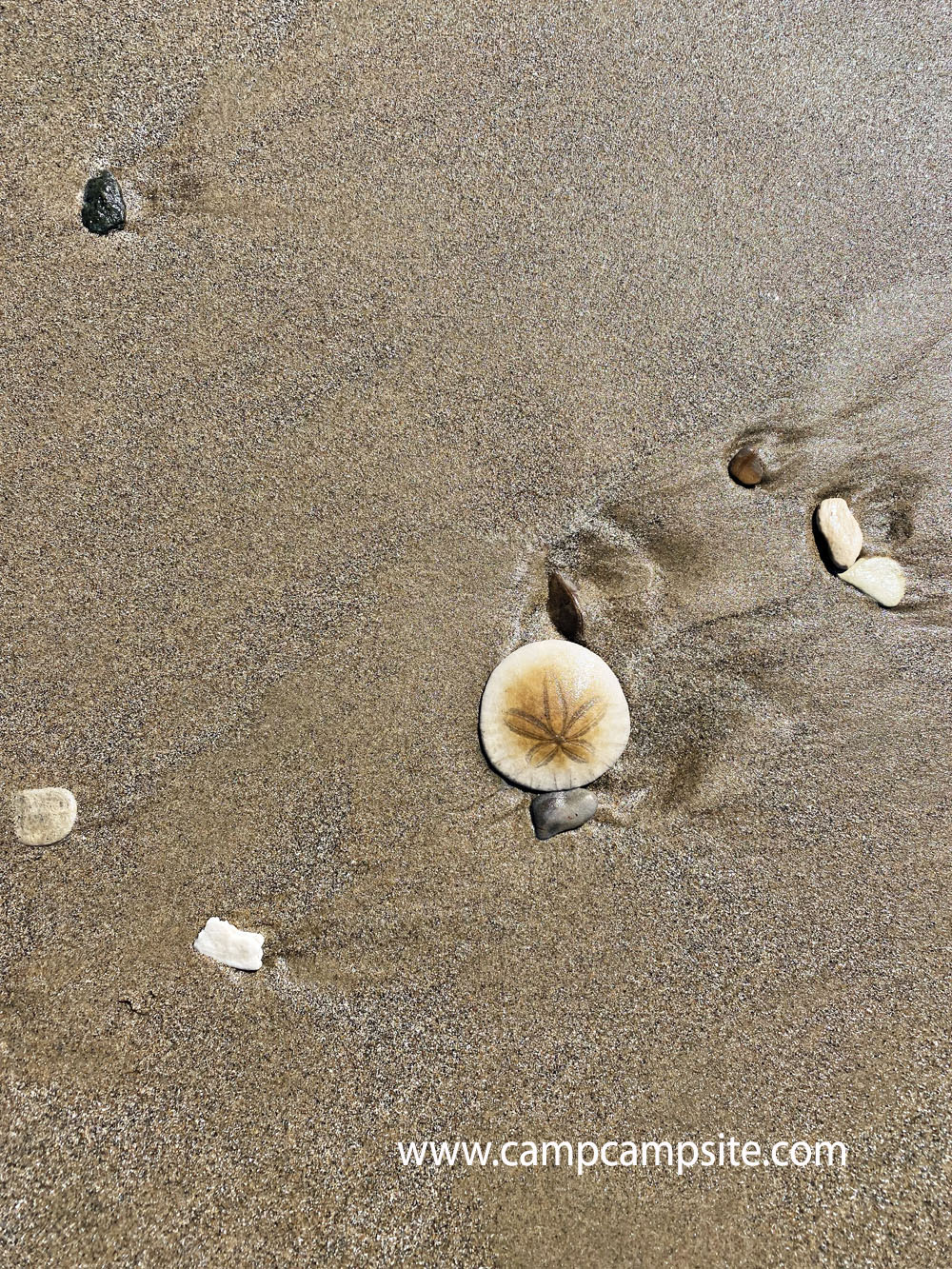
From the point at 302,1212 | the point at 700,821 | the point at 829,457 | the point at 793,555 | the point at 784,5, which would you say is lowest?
the point at 302,1212

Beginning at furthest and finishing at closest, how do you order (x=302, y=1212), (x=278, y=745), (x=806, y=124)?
(x=806, y=124) → (x=278, y=745) → (x=302, y=1212)

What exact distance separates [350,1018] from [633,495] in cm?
191

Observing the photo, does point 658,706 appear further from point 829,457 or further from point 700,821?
point 829,457

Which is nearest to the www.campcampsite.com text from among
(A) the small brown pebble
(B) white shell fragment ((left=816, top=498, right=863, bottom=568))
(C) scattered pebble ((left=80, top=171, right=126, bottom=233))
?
(B) white shell fragment ((left=816, top=498, right=863, bottom=568))

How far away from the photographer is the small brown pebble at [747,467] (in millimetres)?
2342

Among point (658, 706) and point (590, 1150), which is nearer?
point (590, 1150)

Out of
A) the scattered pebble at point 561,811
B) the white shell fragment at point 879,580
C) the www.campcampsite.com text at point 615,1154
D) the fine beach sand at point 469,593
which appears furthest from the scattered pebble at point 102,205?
the www.campcampsite.com text at point 615,1154

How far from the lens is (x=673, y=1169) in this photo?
2121mm

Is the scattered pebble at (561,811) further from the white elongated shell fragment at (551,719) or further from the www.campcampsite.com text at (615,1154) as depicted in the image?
the www.campcampsite.com text at (615,1154)

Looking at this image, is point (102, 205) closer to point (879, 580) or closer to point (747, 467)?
point (747, 467)

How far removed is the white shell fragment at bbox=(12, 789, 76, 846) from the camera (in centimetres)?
220

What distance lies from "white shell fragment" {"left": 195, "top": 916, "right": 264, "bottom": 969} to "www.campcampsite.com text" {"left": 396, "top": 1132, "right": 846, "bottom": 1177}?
28.5 inches

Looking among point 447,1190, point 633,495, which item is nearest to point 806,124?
point 633,495

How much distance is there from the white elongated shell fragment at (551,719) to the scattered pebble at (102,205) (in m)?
1.91
